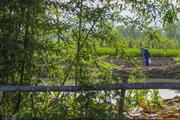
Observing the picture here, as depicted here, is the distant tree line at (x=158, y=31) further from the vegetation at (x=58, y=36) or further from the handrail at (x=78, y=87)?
the handrail at (x=78, y=87)

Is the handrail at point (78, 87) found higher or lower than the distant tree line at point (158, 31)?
lower

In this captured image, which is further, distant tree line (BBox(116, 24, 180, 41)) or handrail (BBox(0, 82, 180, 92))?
distant tree line (BBox(116, 24, 180, 41))

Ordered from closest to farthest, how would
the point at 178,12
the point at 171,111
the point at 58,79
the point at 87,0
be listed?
the point at 178,12 < the point at 87,0 < the point at 58,79 < the point at 171,111

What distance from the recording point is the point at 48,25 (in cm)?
180

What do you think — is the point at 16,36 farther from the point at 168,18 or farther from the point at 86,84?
the point at 168,18

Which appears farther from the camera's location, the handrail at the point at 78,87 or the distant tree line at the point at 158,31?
the distant tree line at the point at 158,31

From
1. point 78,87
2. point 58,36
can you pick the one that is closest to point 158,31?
point 58,36

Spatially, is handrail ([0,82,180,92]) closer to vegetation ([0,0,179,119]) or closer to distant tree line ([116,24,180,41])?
vegetation ([0,0,179,119])

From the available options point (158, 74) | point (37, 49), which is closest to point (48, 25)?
point (37, 49)

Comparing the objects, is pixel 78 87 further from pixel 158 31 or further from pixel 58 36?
pixel 158 31

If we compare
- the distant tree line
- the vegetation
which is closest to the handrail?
the vegetation

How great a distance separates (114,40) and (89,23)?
0.31 meters

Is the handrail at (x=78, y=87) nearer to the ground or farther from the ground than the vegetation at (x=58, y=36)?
nearer to the ground

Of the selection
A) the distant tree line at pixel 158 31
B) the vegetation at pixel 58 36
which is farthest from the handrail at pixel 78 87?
the distant tree line at pixel 158 31
